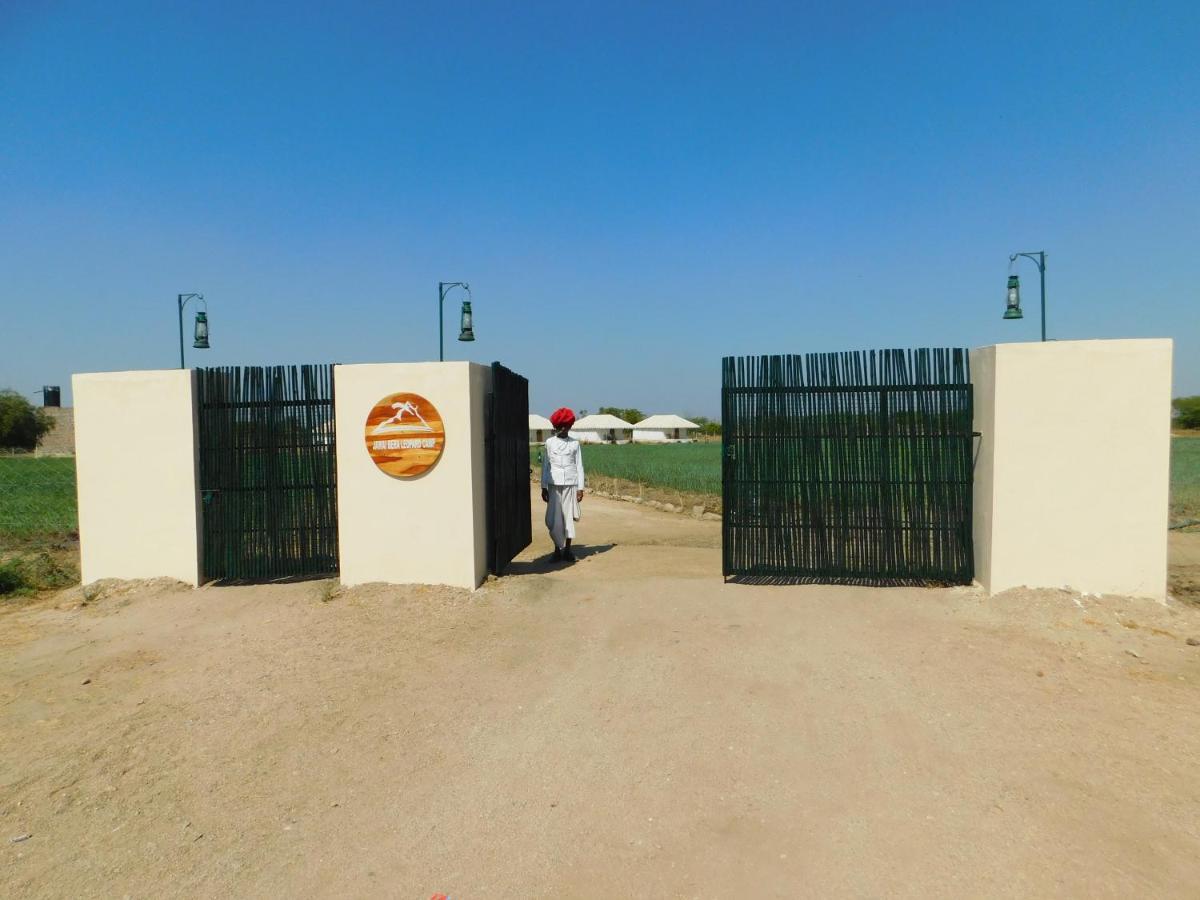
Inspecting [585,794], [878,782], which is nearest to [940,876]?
[878,782]

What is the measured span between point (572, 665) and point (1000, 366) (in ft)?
14.9

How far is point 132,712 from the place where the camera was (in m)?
4.81

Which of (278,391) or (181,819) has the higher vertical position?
(278,391)

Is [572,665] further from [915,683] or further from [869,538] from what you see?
[869,538]

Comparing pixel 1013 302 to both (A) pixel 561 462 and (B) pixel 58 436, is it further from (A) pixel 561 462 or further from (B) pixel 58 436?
(B) pixel 58 436

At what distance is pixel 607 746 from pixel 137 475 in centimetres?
618

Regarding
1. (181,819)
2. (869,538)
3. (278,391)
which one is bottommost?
(181,819)

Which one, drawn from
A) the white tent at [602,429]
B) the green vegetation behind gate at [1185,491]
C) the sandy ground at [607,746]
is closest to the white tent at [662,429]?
the white tent at [602,429]

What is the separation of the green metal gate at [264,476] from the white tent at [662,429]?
2636 inches

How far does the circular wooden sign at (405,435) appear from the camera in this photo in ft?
23.3

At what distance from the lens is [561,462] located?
29.0 feet

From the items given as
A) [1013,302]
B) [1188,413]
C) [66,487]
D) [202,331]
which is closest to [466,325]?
[202,331]

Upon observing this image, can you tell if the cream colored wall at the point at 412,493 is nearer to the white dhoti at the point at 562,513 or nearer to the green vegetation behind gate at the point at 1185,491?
the white dhoti at the point at 562,513

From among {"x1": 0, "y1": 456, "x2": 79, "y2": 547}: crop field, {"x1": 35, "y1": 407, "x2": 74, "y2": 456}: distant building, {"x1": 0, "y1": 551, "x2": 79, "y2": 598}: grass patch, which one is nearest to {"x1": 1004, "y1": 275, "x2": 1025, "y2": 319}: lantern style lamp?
{"x1": 0, "y1": 551, "x2": 79, "y2": 598}: grass patch
